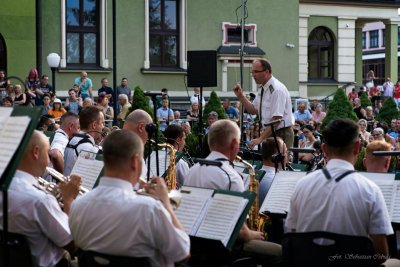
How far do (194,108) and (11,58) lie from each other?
261 inches

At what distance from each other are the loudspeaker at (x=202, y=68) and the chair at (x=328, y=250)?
30.5ft

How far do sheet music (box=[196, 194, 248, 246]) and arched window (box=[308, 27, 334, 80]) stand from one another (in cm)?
3203

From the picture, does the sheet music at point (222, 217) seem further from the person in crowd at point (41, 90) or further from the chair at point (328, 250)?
the person in crowd at point (41, 90)

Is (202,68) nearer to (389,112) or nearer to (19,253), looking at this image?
(19,253)

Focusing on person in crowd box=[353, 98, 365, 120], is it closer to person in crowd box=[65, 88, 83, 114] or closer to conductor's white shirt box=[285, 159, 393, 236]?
person in crowd box=[65, 88, 83, 114]

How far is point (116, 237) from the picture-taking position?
5.18 metres

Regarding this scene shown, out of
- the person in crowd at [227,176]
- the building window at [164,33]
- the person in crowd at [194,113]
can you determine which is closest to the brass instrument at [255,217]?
the person in crowd at [227,176]

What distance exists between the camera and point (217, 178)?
7.02 m

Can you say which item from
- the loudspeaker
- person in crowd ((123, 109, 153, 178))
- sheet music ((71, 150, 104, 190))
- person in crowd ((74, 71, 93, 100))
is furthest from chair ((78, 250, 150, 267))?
person in crowd ((74, 71, 93, 100))

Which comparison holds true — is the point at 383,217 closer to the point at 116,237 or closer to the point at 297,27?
the point at 116,237

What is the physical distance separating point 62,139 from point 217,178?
10.3ft

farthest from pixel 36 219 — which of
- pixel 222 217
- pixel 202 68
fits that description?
pixel 202 68

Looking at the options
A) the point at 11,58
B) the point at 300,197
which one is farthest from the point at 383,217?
the point at 11,58

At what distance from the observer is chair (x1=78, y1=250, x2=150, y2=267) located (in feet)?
16.9
